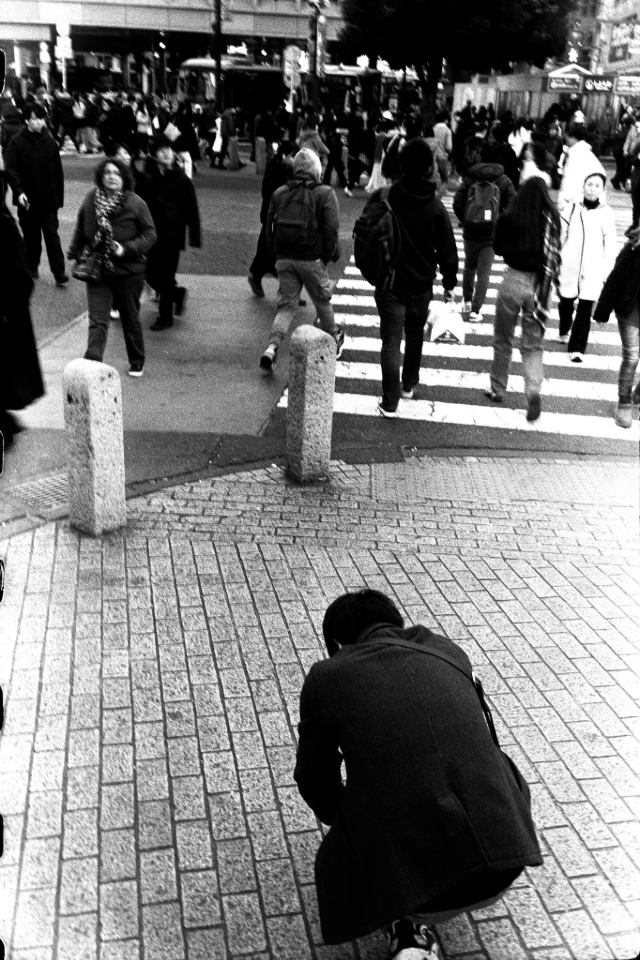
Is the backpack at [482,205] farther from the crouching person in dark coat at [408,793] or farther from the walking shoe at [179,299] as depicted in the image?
the crouching person in dark coat at [408,793]

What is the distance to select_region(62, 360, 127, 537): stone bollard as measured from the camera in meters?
5.88

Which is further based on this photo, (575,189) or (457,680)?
(575,189)

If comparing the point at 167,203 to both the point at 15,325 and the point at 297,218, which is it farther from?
the point at 15,325

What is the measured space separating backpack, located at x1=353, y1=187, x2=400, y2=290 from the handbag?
2192 mm

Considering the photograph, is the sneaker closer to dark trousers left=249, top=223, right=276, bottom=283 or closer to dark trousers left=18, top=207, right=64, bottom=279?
dark trousers left=249, top=223, right=276, bottom=283

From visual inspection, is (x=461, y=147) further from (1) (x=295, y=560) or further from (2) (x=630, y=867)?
(2) (x=630, y=867)

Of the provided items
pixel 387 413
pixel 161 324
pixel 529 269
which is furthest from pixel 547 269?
pixel 161 324

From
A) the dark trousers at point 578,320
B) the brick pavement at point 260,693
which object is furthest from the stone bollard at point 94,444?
the dark trousers at point 578,320

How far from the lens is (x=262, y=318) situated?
38.2ft

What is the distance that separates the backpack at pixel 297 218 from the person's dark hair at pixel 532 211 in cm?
174

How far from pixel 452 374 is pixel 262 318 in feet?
8.61

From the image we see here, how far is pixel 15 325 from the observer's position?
129 inches

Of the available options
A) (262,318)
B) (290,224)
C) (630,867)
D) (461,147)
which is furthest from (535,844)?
(461,147)

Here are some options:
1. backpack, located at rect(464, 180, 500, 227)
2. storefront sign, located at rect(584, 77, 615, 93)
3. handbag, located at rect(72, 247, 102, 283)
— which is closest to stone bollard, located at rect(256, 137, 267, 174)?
storefront sign, located at rect(584, 77, 615, 93)
